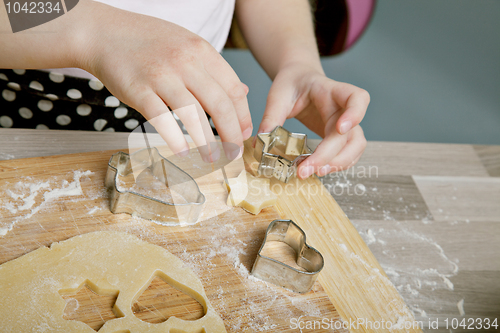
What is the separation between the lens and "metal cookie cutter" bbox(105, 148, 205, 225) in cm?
68

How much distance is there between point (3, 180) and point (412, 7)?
6.80 feet

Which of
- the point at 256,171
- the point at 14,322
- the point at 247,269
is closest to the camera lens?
the point at 14,322

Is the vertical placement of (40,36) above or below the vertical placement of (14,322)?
above

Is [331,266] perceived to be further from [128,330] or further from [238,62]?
[238,62]

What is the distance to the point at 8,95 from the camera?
97cm

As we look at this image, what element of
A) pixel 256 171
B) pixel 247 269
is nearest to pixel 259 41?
pixel 256 171

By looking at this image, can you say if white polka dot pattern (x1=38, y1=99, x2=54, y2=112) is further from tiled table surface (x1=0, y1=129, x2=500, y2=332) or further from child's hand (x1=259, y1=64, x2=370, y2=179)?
child's hand (x1=259, y1=64, x2=370, y2=179)

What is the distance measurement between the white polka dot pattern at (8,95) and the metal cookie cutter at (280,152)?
642 mm

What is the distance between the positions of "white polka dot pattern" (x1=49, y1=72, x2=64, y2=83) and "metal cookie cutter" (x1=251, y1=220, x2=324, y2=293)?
62 cm

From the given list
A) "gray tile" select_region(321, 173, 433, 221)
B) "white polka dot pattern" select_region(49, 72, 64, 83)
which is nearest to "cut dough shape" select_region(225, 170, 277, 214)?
"gray tile" select_region(321, 173, 433, 221)

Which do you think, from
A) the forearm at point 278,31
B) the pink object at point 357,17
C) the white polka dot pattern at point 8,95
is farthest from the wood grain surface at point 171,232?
the pink object at point 357,17

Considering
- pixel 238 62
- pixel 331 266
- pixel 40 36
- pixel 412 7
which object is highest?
pixel 40 36

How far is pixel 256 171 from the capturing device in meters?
0.88

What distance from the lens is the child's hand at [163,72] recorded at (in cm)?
64
